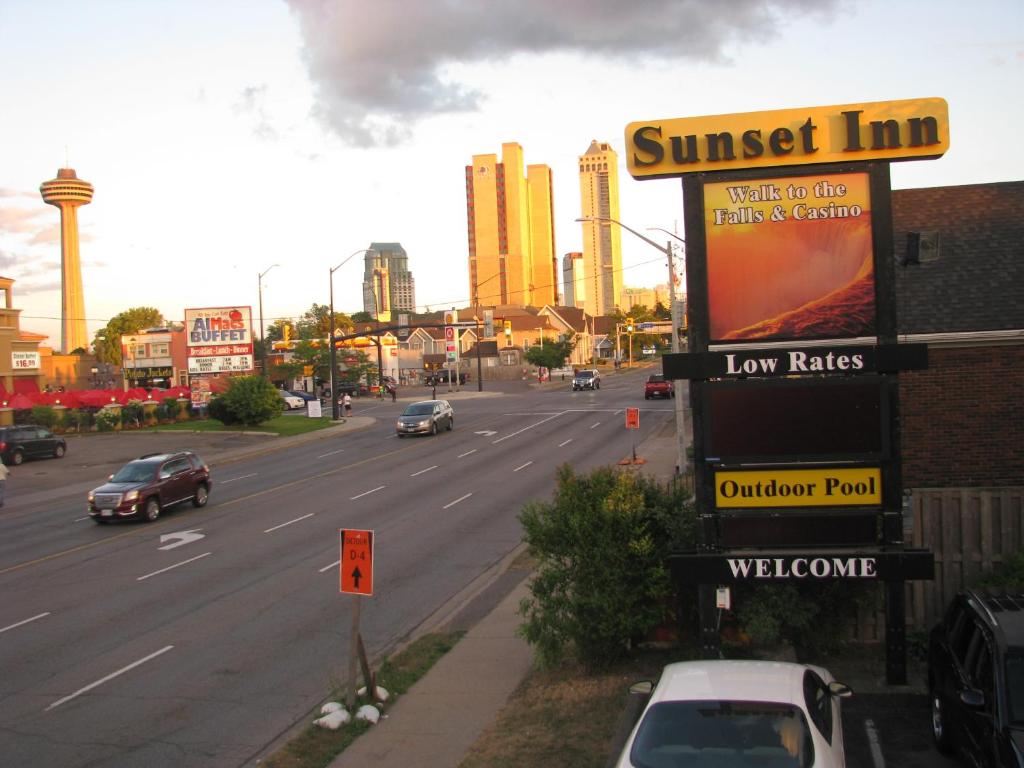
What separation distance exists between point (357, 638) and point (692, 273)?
5.25 m

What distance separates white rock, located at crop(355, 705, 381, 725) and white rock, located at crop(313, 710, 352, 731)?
103mm

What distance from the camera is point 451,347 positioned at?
293 feet

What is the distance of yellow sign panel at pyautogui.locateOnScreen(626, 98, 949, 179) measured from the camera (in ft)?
30.6

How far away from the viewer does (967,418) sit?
15609 mm

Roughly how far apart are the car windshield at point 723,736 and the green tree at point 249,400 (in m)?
46.4

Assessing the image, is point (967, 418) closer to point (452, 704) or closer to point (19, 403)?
point (452, 704)

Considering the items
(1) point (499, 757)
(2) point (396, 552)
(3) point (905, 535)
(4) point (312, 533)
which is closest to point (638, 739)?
(1) point (499, 757)

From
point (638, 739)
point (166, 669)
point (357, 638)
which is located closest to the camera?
point (638, 739)

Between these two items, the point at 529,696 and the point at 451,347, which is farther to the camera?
the point at 451,347

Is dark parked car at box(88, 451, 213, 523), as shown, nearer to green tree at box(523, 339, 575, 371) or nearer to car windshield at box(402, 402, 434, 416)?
car windshield at box(402, 402, 434, 416)

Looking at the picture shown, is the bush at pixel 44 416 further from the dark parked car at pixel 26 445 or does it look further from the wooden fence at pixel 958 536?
the wooden fence at pixel 958 536

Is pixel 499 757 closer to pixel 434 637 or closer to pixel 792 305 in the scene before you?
pixel 434 637

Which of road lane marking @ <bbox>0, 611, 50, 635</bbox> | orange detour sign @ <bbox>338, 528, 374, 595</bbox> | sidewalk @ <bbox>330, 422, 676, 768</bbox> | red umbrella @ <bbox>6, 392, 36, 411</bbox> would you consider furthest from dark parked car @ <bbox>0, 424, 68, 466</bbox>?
orange detour sign @ <bbox>338, 528, 374, 595</bbox>

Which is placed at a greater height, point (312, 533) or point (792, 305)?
point (792, 305)
